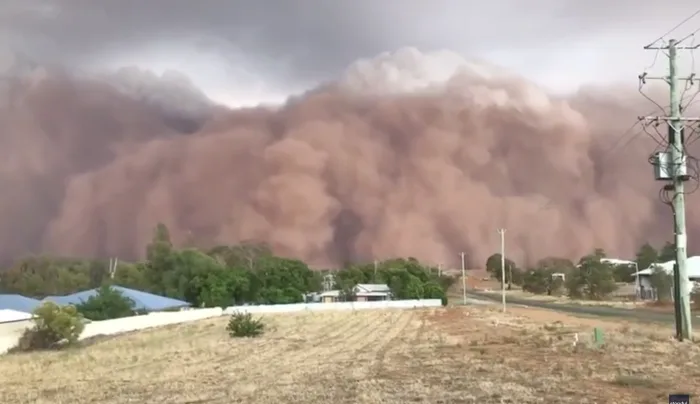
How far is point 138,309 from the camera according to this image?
70.9 m

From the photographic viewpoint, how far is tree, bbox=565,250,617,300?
110500mm

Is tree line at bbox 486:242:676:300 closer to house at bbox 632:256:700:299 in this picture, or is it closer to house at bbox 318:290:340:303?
house at bbox 632:256:700:299

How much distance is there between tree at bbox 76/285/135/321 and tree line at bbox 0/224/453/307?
23.6 metres

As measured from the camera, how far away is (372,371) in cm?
2147

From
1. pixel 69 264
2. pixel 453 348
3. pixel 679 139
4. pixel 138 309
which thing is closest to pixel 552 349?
pixel 453 348

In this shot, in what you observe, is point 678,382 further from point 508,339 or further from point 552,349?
point 508,339

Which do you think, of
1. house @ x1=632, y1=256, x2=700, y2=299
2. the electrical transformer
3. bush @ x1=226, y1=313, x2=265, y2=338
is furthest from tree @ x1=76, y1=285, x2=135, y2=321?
house @ x1=632, y1=256, x2=700, y2=299

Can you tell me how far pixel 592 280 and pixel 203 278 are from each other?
5722cm

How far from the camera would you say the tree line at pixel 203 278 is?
9944 centimetres

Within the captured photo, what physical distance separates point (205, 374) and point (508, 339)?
15768 millimetres

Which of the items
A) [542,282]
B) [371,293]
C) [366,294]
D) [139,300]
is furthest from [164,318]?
[542,282]

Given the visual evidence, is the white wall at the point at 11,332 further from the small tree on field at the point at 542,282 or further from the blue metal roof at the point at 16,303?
the small tree on field at the point at 542,282

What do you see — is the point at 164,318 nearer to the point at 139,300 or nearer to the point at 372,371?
the point at 139,300

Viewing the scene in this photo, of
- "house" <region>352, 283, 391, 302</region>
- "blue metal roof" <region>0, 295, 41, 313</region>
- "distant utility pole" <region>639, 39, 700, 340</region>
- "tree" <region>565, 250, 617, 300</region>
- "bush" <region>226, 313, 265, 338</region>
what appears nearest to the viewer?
"distant utility pole" <region>639, 39, 700, 340</region>
